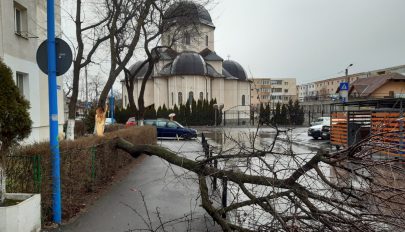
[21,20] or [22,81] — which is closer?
[22,81]

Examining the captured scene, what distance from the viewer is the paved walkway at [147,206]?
5.27m

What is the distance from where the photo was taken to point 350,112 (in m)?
15.7

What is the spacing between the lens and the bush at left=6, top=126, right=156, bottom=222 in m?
5.02

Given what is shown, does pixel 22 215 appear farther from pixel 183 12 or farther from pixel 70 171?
pixel 183 12

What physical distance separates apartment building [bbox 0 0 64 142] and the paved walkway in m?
6.29

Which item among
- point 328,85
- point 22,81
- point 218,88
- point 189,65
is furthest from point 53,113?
point 328,85

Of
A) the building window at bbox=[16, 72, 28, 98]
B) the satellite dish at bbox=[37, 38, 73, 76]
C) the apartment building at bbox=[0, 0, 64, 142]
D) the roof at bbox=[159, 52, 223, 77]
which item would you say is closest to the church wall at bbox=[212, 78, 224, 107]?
the roof at bbox=[159, 52, 223, 77]

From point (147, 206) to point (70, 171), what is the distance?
5.22 ft

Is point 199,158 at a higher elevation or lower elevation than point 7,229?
higher

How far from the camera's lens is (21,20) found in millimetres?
14281

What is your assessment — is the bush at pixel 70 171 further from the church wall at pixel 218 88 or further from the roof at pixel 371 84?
the church wall at pixel 218 88

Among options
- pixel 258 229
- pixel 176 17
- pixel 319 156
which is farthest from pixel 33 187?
pixel 176 17

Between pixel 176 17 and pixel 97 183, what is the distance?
11.5m

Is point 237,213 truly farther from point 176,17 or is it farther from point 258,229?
point 176,17
